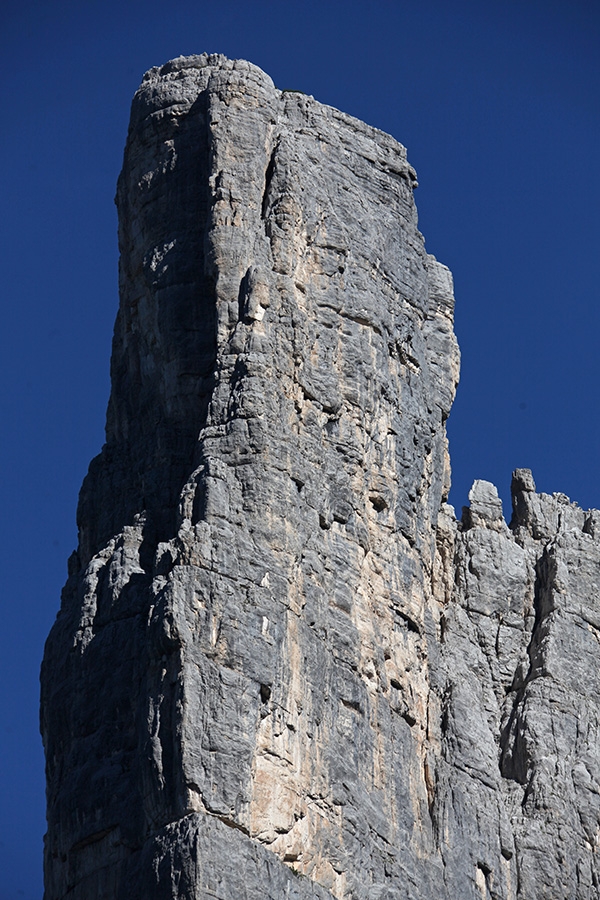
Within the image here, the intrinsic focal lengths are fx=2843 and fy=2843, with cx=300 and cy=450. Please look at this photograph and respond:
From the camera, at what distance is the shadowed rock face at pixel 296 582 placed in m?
78.6

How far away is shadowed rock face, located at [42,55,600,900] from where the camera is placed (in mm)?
78625

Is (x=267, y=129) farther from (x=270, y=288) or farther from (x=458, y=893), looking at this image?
(x=458, y=893)

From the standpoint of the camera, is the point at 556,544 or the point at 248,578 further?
the point at 556,544

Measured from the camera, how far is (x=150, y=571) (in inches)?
3290

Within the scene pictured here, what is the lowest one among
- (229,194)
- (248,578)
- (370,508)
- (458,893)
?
(458,893)

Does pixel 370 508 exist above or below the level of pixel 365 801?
above

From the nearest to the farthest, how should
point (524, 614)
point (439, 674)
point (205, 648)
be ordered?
point (205, 648), point (439, 674), point (524, 614)

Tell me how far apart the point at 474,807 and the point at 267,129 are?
22.3 metres

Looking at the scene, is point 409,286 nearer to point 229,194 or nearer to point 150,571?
point 229,194

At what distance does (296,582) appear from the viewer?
82.0 m

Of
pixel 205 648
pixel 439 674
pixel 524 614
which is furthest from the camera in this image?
pixel 524 614

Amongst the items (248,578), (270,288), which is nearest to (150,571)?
(248,578)

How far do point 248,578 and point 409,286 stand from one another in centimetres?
1670

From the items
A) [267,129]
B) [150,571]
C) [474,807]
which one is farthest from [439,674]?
[267,129]
